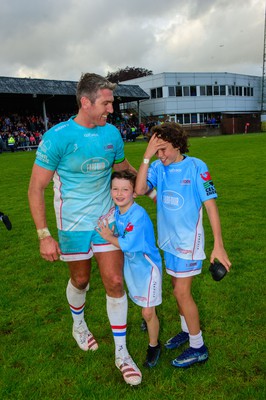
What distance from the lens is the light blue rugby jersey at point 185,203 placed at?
121 inches

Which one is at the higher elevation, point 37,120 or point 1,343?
point 37,120

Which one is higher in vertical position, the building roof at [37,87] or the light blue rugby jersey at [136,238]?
the building roof at [37,87]

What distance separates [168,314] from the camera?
4.22 metres

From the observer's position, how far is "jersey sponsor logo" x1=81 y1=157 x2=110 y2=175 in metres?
3.22

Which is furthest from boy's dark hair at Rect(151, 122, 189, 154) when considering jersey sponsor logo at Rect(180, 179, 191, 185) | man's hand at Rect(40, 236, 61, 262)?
man's hand at Rect(40, 236, 61, 262)

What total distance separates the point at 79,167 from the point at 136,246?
2.74 feet

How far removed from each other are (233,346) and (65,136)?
247 cm

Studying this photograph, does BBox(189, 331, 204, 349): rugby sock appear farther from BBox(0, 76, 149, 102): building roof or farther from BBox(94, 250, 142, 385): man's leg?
BBox(0, 76, 149, 102): building roof

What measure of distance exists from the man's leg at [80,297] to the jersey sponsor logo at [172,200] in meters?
0.92

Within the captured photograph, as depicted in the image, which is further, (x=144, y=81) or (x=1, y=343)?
(x=144, y=81)

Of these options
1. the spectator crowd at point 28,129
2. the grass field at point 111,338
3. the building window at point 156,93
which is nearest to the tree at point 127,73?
the building window at point 156,93

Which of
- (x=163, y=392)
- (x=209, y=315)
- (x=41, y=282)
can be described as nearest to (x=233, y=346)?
(x=209, y=315)

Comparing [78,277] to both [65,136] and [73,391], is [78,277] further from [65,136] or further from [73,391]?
[65,136]

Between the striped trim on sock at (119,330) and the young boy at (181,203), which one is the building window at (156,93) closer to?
the young boy at (181,203)
